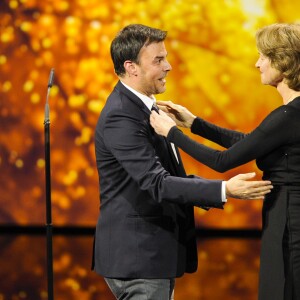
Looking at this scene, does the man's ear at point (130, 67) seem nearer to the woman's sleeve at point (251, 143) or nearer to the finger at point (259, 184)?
the woman's sleeve at point (251, 143)

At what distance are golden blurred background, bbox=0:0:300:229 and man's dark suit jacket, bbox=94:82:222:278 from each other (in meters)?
2.94

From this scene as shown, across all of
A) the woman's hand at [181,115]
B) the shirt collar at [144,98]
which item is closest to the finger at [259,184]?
the shirt collar at [144,98]

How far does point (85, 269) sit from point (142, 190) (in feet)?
7.62

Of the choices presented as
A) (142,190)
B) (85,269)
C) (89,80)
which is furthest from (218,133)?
(89,80)

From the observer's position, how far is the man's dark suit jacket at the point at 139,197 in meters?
2.08

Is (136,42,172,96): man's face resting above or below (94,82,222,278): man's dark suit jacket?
above

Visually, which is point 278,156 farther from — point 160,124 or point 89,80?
point 89,80

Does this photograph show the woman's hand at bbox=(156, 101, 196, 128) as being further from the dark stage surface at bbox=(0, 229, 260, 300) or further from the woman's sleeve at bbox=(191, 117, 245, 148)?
the dark stage surface at bbox=(0, 229, 260, 300)

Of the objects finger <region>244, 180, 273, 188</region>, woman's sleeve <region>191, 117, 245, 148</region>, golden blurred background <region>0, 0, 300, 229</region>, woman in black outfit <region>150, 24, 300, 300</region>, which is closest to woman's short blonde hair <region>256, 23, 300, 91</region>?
woman in black outfit <region>150, 24, 300, 300</region>

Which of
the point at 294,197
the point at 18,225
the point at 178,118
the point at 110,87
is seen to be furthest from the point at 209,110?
the point at 294,197

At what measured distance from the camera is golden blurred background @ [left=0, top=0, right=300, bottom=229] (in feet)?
16.7

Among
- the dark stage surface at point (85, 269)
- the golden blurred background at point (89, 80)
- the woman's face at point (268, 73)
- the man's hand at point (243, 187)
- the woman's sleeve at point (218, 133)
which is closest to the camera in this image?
the man's hand at point (243, 187)

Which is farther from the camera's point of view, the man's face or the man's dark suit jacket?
the man's face

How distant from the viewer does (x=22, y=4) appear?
207 inches
